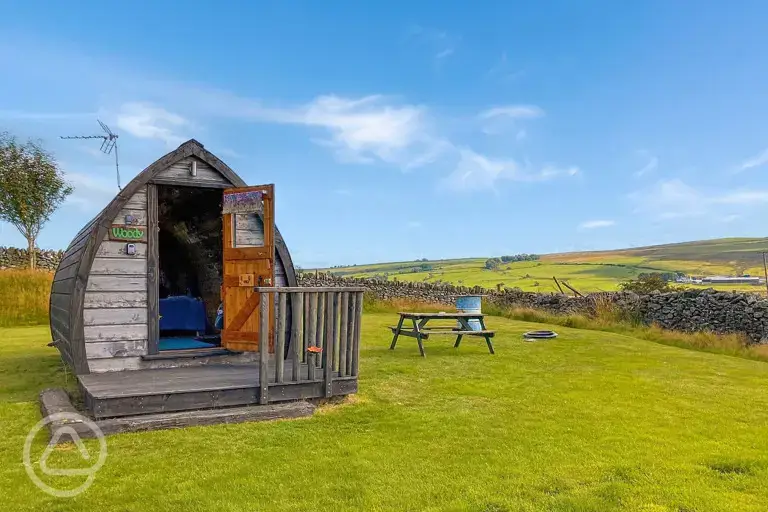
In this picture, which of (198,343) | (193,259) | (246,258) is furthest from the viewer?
(193,259)

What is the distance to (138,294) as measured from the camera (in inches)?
305

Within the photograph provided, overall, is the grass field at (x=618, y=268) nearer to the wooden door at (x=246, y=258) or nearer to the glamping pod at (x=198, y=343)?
the wooden door at (x=246, y=258)

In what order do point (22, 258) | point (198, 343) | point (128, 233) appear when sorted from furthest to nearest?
point (22, 258), point (198, 343), point (128, 233)

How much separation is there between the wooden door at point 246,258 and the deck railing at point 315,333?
139 centimetres

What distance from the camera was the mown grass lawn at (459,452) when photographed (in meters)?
3.91

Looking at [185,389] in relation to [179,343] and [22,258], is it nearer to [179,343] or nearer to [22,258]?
[179,343]

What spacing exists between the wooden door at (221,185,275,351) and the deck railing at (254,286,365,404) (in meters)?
1.39

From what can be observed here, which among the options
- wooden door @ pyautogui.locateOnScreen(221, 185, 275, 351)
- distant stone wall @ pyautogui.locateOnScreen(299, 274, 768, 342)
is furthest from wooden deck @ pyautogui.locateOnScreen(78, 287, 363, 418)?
distant stone wall @ pyautogui.locateOnScreen(299, 274, 768, 342)

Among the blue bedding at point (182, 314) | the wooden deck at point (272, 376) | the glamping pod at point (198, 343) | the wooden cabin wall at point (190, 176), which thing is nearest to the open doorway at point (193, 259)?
the blue bedding at point (182, 314)

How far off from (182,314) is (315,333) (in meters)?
5.85

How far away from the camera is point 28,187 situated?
1054 inches

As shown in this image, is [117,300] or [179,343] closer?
[117,300]

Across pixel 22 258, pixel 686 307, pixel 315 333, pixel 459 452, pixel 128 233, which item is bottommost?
pixel 459 452

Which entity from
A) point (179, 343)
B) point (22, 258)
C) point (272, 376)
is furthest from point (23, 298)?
point (272, 376)
